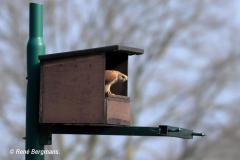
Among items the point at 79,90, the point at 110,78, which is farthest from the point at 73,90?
the point at 110,78

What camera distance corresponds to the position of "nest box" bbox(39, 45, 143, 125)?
4.11 metres

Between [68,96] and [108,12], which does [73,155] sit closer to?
[108,12]

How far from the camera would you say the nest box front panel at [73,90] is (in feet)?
13.5

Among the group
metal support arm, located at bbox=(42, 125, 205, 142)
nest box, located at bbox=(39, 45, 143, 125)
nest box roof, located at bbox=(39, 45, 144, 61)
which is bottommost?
metal support arm, located at bbox=(42, 125, 205, 142)

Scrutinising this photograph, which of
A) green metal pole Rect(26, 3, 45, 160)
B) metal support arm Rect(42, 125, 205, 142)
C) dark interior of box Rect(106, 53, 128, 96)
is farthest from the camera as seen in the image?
dark interior of box Rect(106, 53, 128, 96)

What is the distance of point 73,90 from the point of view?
4.19 meters

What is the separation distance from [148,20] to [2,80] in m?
3.74

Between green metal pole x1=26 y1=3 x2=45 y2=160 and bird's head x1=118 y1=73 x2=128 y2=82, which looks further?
bird's head x1=118 y1=73 x2=128 y2=82

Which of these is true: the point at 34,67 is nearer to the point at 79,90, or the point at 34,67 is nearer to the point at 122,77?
the point at 79,90

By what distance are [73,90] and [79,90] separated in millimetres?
39

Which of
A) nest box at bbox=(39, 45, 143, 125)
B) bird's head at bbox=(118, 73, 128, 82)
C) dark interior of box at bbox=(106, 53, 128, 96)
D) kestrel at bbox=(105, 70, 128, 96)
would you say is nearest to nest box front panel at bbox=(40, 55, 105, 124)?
nest box at bbox=(39, 45, 143, 125)

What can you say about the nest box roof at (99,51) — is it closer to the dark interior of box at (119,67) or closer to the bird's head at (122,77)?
the bird's head at (122,77)

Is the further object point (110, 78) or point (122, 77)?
point (122, 77)

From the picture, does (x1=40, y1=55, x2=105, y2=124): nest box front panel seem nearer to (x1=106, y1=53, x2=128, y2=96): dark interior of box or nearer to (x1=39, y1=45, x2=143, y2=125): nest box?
(x1=39, y1=45, x2=143, y2=125): nest box
